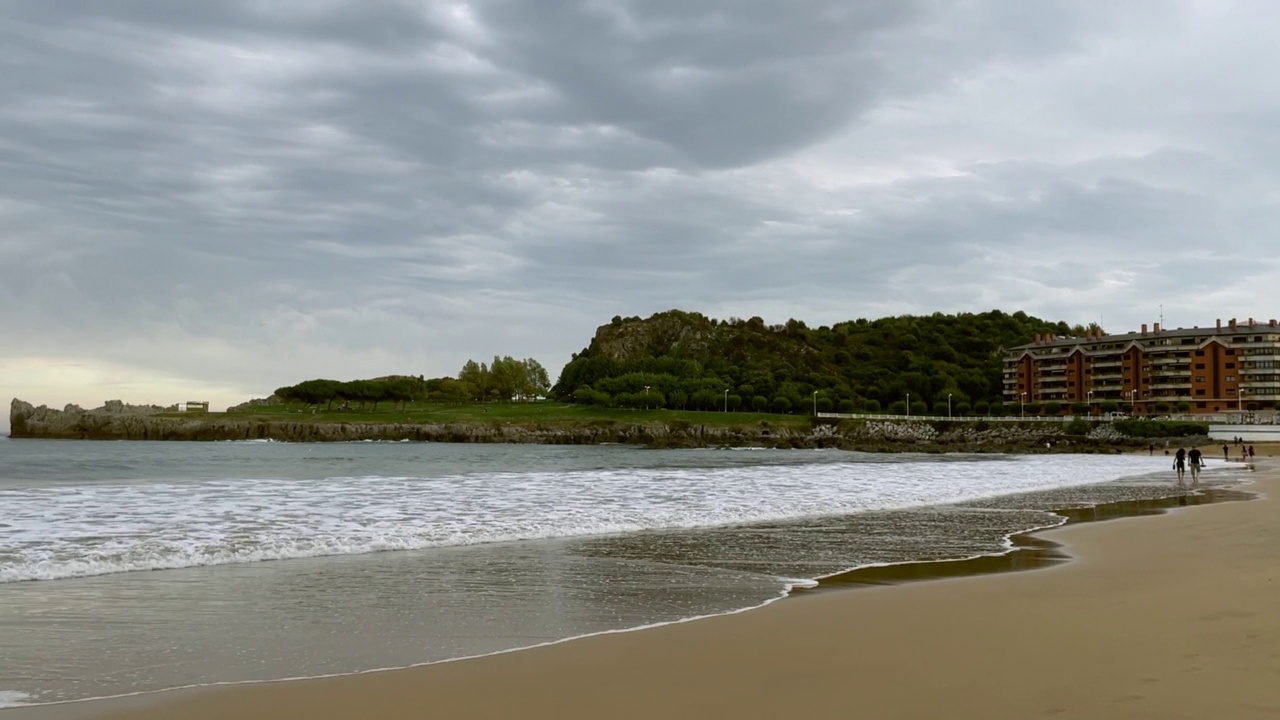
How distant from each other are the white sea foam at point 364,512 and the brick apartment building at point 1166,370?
113 meters

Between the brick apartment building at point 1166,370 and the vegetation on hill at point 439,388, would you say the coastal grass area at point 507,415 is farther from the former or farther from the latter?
the brick apartment building at point 1166,370

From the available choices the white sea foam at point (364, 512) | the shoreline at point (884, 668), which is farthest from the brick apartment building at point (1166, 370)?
the shoreline at point (884, 668)

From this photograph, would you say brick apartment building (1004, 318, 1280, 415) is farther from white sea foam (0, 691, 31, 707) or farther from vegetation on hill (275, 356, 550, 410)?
white sea foam (0, 691, 31, 707)

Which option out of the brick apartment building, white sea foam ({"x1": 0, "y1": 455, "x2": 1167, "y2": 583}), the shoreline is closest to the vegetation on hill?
the brick apartment building

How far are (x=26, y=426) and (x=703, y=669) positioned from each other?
532 ft

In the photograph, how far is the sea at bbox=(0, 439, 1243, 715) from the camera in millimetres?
6883

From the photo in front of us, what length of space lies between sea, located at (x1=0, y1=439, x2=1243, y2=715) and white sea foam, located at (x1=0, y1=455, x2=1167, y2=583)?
0.07 m

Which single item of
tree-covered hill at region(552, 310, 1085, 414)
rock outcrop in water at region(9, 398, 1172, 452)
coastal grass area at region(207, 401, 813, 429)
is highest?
tree-covered hill at region(552, 310, 1085, 414)

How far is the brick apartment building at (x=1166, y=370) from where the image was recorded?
4751 inches

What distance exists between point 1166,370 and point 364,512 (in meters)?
135

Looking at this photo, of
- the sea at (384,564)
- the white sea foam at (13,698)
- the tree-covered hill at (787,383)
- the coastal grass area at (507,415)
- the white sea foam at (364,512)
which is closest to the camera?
the white sea foam at (13,698)

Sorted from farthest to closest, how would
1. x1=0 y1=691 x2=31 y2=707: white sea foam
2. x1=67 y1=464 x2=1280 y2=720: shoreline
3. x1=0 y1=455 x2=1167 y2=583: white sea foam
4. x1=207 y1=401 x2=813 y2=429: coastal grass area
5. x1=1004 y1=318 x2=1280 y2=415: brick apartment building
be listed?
x1=207 y1=401 x2=813 y2=429: coastal grass area, x1=1004 y1=318 x2=1280 y2=415: brick apartment building, x1=0 y1=455 x2=1167 y2=583: white sea foam, x1=0 y1=691 x2=31 y2=707: white sea foam, x1=67 y1=464 x2=1280 y2=720: shoreline

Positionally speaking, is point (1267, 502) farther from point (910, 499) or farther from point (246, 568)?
point (246, 568)

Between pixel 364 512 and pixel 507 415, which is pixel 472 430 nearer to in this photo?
pixel 507 415
